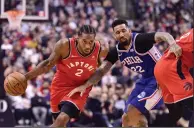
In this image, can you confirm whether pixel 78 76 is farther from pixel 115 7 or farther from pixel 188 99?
pixel 115 7

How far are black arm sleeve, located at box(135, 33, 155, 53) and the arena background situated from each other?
60 cm

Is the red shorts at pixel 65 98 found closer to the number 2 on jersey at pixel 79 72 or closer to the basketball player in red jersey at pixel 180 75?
the number 2 on jersey at pixel 79 72

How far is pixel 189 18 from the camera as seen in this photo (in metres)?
17.0

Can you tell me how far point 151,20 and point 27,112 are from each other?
7.49 metres

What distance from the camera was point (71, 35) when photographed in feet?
44.8

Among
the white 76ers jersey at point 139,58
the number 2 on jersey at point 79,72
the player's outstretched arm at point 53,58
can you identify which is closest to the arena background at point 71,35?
the white 76ers jersey at point 139,58

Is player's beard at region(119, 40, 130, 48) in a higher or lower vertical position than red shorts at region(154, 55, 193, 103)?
higher

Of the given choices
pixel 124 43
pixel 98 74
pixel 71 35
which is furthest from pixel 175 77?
pixel 71 35

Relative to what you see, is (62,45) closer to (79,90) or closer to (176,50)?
(79,90)

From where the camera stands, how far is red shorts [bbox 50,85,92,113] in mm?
6598

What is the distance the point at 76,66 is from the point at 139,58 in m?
0.84

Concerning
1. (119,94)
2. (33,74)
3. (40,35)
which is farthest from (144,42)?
(40,35)

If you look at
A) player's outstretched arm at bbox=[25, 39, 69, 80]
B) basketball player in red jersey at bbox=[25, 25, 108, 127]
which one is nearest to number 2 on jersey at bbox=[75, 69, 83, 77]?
basketball player in red jersey at bbox=[25, 25, 108, 127]

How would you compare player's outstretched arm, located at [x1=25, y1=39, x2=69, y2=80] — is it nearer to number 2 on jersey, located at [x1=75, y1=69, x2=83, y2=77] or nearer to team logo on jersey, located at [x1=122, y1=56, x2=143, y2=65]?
number 2 on jersey, located at [x1=75, y1=69, x2=83, y2=77]
